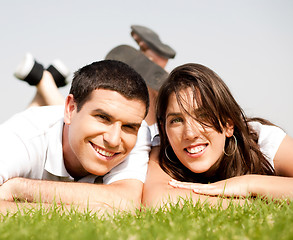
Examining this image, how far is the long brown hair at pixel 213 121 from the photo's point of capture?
4.42m

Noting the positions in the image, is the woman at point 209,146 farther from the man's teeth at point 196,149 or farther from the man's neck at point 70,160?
the man's neck at point 70,160

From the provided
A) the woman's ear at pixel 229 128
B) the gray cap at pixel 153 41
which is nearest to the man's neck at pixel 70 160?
the woman's ear at pixel 229 128

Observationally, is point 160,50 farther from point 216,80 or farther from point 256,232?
point 256,232

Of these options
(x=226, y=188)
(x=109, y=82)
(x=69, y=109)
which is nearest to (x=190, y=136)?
(x=226, y=188)

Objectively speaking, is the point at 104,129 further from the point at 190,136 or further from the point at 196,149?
the point at 196,149

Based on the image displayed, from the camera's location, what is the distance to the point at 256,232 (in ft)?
6.51

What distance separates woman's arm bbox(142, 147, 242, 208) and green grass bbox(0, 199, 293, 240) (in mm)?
619

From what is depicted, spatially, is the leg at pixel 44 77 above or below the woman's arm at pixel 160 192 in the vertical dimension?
above

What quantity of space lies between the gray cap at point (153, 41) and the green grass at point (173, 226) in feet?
20.2

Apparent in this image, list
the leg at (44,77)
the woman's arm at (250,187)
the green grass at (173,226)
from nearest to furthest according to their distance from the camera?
the green grass at (173,226), the woman's arm at (250,187), the leg at (44,77)

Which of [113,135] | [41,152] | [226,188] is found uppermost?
[113,135]

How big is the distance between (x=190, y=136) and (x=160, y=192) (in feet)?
2.50

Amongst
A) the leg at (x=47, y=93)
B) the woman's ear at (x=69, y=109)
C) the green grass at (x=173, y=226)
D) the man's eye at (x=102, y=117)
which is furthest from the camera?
the leg at (x=47, y=93)

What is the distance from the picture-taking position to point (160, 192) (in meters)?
3.98
